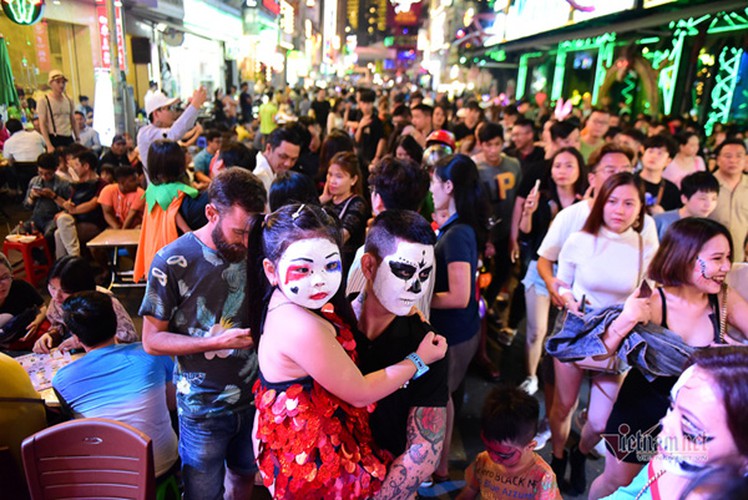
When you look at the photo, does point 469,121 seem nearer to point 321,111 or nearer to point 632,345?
point 321,111

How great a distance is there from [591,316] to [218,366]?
168cm

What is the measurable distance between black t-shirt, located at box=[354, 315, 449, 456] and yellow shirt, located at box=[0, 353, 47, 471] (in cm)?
159

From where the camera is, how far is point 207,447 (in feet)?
7.05

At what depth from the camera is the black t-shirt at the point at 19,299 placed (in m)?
3.46

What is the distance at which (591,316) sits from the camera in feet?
7.88

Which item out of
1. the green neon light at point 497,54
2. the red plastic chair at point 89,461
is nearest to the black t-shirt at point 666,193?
the red plastic chair at point 89,461

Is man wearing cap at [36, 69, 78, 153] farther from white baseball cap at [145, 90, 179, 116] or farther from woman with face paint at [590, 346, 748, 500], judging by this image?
woman with face paint at [590, 346, 748, 500]

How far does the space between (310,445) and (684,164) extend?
5.36 m

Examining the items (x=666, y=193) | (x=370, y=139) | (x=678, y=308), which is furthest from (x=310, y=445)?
(x=370, y=139)

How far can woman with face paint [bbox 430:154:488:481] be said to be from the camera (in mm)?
2541

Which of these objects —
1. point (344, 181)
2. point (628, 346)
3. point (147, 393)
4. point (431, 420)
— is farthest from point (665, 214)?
point (147, 393)

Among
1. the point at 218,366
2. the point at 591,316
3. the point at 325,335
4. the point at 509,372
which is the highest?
the point at 325,335

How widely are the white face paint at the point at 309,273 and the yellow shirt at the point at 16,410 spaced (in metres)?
1.51

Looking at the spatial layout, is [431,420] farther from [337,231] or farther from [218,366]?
[218,366]
